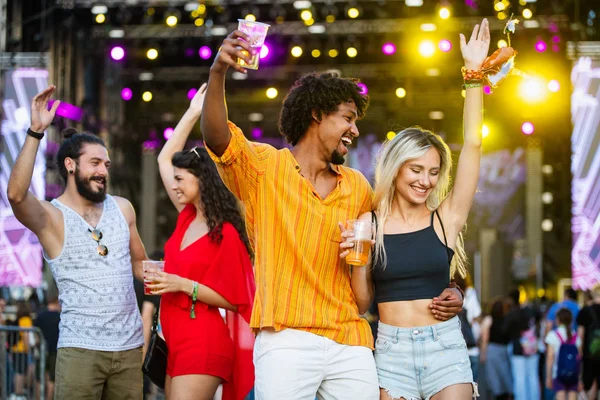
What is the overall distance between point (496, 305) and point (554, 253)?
678cm

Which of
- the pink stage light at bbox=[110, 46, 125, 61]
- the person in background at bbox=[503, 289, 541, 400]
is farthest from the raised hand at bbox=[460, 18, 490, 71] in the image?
the pink stage light at bbox=[110, 46, 125, 61]

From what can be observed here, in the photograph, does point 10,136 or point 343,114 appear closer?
point 343,114

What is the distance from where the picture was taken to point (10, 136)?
14.3 m

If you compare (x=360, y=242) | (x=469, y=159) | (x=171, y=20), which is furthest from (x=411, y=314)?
(x=171, y=20)

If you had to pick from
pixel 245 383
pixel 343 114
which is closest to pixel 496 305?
pixel 245 383

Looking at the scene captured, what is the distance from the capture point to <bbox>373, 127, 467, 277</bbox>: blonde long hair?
366cm

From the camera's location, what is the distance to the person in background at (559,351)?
379 inches

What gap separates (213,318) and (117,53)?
10.8 metres

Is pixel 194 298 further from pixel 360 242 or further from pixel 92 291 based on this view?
pixel 360 242

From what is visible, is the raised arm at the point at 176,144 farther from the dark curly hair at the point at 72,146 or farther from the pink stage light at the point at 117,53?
the pink stage light at the point at 117,53

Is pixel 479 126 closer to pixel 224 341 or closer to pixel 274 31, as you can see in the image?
pixel 224 341

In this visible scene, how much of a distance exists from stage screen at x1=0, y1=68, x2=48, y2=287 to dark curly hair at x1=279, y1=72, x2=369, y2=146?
35.0 ft

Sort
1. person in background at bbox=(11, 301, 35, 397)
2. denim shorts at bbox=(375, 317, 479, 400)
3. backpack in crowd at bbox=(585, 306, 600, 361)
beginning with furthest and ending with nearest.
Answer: backpack in crowd at bbox=(585, 306, 600, 361), person in background at bbox=(11, 301, 35, 397), denim shorts at bbox=(375, 317, 479, 400)

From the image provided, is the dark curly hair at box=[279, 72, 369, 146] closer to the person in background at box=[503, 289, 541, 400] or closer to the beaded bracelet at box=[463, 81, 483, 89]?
the beaded bracelet at box=[463, 81, 483, 89]
